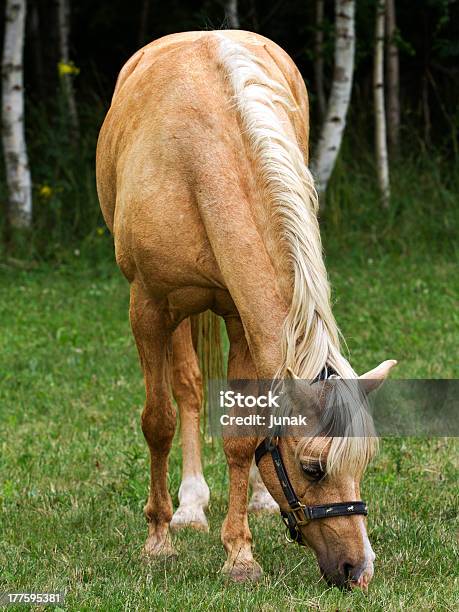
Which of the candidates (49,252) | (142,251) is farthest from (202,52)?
(49,252)

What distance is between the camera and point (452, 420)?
20.6 ft

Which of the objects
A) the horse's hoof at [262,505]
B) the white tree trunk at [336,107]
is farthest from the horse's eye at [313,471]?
the white tree trunk at [336,107]

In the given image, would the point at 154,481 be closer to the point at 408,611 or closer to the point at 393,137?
the point at 408,611

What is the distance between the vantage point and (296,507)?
141 inches

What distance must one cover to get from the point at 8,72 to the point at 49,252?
1.93 meters

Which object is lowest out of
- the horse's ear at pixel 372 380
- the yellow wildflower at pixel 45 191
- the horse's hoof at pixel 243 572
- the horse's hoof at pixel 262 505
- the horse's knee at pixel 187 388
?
the yellow wildflower at pixel 45 191

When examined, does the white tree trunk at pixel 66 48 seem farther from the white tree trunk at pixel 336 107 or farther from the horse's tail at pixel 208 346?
the horse's tail at pixel 208 346

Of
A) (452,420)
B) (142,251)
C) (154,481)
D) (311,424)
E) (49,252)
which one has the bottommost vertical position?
(49,252)

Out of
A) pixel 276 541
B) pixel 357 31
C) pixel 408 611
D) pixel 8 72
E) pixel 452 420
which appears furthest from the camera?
pixel 357 31

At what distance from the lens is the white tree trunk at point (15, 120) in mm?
11305

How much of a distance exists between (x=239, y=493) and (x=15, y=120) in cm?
803

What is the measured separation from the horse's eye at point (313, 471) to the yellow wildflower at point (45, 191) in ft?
29.0

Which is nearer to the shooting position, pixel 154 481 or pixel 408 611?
pixel 408 611

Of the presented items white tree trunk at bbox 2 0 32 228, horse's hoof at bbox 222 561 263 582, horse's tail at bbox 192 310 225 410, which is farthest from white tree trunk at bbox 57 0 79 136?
horse's hoof at bbox 222 561 263 582
